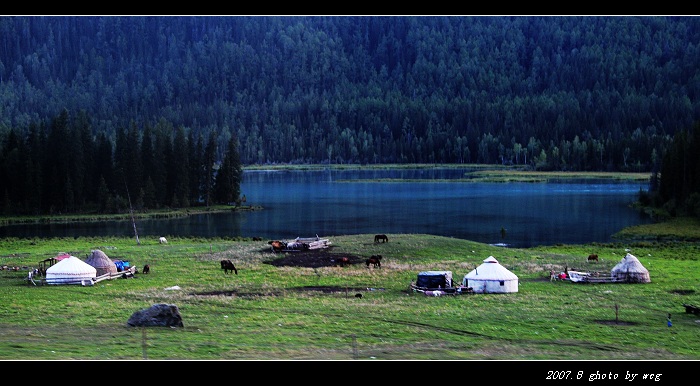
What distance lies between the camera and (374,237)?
2744 inches

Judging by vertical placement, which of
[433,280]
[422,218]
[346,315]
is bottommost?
[422,218]

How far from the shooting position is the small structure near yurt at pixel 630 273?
49594 millimetres

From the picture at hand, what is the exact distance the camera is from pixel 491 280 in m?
46.1

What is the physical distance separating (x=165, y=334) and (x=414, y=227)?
67.9 meters

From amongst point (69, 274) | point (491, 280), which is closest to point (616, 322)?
point (491, 280)

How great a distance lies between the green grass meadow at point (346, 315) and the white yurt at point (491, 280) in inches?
38.6

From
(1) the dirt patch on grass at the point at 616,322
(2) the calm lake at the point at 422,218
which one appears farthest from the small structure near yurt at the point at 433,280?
(2) the calm lake at the point at 422,218

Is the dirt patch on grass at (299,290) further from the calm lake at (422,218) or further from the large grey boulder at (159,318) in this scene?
the calm lake at (422,218)

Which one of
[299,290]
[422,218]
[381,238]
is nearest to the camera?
[299,290]

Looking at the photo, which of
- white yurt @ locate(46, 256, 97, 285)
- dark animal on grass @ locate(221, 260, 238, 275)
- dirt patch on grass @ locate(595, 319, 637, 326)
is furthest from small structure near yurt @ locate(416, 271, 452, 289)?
white yurt @ locate(46, 256, 97, 285)

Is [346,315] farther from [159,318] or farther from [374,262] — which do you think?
[374,262]

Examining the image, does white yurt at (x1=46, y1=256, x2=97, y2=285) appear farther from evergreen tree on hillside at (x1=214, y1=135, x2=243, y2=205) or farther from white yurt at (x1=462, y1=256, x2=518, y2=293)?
evergreen tree on hillside at (x1=214, y1=135, x2=243, y2=205)

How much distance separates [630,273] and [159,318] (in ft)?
94.8
